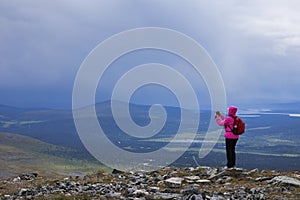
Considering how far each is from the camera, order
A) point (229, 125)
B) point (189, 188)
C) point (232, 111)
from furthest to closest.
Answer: point (229, 125), point (232, 111), point (189, 188)

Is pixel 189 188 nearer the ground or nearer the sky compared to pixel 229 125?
nearer the ground

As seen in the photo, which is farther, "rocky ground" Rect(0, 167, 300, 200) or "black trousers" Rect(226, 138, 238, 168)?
"black trousers" Rect(226, 138, 238, 168)

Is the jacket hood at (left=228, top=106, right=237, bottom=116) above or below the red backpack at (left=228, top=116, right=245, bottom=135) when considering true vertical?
above

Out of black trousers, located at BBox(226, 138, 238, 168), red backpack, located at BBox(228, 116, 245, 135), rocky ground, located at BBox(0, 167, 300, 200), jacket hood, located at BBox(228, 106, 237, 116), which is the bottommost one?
rocky ground, located at BBox(0, 167, 300, 200)

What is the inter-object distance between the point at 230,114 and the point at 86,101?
7.93 metres

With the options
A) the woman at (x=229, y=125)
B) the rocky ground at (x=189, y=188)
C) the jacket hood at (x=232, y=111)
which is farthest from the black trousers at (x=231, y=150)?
the jacket hood at (x=232, y=111)

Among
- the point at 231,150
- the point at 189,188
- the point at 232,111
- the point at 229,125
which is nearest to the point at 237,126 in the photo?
the point at 229,125

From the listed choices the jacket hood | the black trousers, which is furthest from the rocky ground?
the jacket hood

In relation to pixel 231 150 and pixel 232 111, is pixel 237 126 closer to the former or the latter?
pixel 232 111

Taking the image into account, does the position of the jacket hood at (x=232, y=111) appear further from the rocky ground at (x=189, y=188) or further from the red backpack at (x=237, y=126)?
the rocky ground at (x=189, y=188)

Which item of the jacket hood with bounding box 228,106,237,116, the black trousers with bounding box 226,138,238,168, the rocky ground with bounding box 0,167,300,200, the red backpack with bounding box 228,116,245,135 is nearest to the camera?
the rocky ground with bounding box 0,167,300,200

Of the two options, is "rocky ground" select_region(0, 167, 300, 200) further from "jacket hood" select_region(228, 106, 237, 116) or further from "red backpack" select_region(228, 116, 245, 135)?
"jacket hood" select_region(228, 106, 237, 116)

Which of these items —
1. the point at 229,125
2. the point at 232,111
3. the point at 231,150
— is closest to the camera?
the point at 232,111

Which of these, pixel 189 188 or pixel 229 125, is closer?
pixel 189 188
